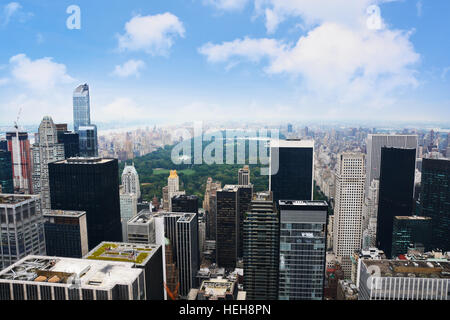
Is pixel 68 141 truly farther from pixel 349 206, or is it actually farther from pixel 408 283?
pixel 349 206

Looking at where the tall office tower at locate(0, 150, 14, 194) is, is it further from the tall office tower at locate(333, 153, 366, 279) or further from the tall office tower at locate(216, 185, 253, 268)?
the tall office tower at locate(333, 153, 366, 279)

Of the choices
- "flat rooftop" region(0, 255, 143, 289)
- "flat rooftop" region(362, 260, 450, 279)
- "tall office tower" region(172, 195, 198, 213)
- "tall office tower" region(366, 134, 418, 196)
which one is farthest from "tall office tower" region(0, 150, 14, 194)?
"tall office tower" region(366, 134, 418, 196)

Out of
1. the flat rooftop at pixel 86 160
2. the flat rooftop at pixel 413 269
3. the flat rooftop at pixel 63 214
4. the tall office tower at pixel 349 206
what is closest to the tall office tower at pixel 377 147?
the tall office tower at pixel 349 206

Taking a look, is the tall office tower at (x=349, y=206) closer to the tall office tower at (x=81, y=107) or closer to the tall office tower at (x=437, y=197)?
the tall office tower at (x=437, y=197)

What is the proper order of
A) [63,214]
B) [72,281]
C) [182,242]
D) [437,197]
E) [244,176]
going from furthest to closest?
[437,197]
[182,242]
[244,176]
[63,214]
[72,281]

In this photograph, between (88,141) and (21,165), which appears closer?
(88,141)

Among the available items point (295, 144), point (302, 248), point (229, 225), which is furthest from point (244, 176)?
point (302, 248)
